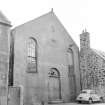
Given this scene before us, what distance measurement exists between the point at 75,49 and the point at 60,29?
317cm

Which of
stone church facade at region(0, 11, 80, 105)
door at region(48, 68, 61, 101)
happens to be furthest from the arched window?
door at region(48, 68, 61, 101)

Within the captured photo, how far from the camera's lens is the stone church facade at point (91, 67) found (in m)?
22.1

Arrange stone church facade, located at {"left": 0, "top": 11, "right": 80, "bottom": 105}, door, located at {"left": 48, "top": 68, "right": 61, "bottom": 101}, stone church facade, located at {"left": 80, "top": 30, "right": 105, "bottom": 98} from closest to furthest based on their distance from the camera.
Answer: stone church facade, located at {"left": 0, "top": 11, "right": 80, "bottom": 105} < door, located at {"left": 48, "top": 68, "right": 61, "bottom": 101} < stone church facade, located at {"left": 80, "top": 30, "right": 105, "bottom": 98}

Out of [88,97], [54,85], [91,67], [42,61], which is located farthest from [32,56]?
[91,67]

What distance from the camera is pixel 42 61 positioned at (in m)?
19.6

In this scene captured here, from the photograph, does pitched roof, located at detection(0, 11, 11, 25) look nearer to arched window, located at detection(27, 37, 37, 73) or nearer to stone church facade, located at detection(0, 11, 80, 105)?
stone church facade, located at detection(0, 11, 80, 105)

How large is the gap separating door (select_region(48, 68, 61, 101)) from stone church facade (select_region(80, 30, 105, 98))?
3736 millimetres

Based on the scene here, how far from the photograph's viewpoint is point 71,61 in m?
23.2

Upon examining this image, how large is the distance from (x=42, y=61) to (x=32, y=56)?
1115mm

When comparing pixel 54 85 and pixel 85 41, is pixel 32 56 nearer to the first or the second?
pixel 54 85

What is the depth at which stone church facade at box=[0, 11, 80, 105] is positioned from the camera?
681 inches

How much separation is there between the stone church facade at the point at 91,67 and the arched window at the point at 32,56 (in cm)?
678

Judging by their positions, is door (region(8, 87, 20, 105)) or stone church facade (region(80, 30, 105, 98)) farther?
stone church facade (region(80, 30, 105, 98))

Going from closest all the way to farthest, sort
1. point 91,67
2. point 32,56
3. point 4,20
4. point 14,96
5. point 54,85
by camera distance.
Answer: point 14,96 < point 4,20 < point 32,56 < point 54,85 < point 91,67
